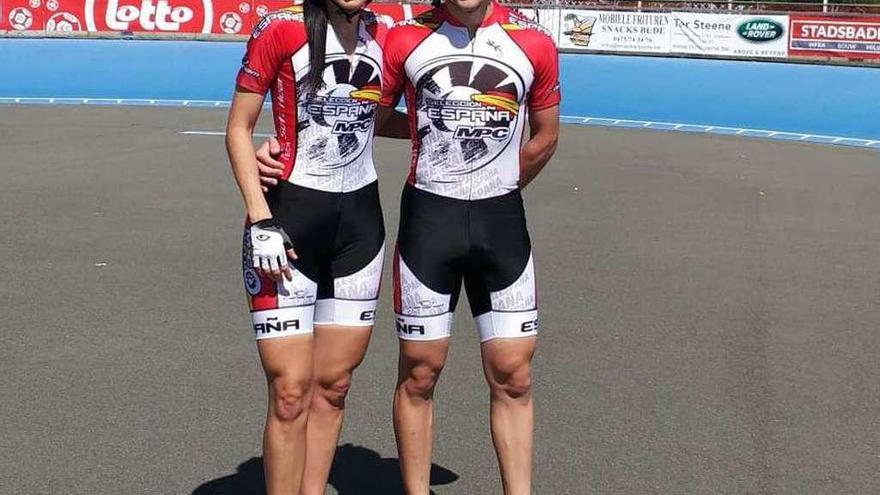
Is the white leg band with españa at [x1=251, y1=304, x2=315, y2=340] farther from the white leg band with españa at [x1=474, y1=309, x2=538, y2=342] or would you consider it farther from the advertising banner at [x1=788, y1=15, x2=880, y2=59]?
the advertising banner at [x1=788, y1=15, x2=880, y2=59]

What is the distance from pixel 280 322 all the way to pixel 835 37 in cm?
2571

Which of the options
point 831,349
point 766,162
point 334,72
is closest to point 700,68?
point 766,162

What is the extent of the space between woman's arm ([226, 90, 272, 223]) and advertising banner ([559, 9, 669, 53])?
2597 centimetres

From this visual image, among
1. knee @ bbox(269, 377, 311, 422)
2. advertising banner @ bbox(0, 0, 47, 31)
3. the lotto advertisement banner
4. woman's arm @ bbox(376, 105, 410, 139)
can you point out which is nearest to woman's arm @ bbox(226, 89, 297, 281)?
knee @ bbox(269, 377, 311, 422)

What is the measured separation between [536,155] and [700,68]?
23.3 m

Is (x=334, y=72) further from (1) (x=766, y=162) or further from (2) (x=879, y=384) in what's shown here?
(1) (x=766, y=162)

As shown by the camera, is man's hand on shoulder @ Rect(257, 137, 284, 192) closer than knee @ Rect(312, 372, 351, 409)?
Yes

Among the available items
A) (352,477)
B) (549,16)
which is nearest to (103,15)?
(549,16)

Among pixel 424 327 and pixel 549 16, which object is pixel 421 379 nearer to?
pixel 424 327

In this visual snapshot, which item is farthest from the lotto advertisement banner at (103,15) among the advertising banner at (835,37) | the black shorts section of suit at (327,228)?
the black shorts section of suit at (327,228)

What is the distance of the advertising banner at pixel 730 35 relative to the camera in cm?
2806

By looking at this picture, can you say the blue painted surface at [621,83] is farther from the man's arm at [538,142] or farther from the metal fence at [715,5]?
the man's arm at [538,142]

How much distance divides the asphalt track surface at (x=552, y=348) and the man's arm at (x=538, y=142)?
1445mm

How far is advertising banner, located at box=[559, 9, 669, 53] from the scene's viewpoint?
95.3 feet
